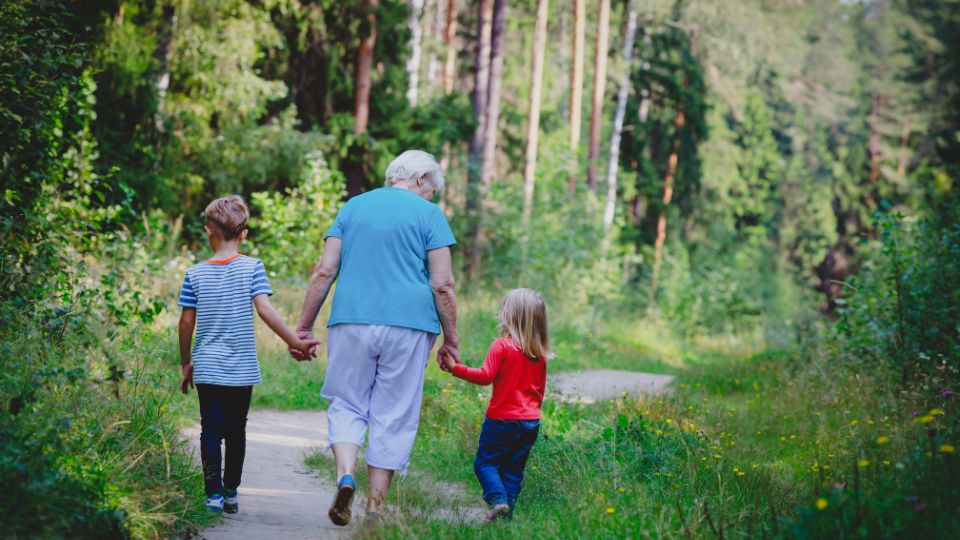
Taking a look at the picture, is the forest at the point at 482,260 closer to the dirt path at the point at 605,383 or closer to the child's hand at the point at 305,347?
the dirt path at the point at 605,383

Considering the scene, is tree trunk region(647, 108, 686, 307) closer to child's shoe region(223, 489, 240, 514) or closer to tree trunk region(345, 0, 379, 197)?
tree trunk region(345, 0, 379, 197)

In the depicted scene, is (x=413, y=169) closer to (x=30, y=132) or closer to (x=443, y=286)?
(x=443, y=286)

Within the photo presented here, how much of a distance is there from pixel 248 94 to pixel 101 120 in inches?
112

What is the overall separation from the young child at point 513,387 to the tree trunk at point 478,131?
13.8 meters

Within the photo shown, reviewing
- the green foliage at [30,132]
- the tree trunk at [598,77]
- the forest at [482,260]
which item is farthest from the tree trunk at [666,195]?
the green foliage at [30,132]

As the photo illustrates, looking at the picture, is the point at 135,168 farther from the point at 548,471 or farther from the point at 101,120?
the point at 548,471

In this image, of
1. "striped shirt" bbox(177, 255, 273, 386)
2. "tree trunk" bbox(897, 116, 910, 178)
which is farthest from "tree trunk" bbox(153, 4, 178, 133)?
"tree trunk" bbox(897, 116, 910, 178)

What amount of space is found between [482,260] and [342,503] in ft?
50.3

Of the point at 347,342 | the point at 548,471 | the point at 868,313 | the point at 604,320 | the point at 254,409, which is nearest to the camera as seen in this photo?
the point at 347,342

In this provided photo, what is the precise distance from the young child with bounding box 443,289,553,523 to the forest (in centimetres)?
34

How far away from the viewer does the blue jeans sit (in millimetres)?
5336

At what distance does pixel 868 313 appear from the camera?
10.6 metres

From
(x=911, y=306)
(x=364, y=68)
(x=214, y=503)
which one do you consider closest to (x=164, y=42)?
(x=364, y=68)

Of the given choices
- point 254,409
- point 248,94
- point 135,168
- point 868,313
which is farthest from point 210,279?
point 248,94
